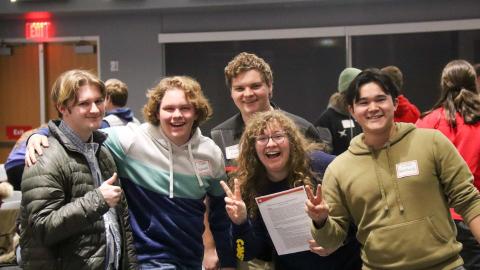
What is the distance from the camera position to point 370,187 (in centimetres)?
222

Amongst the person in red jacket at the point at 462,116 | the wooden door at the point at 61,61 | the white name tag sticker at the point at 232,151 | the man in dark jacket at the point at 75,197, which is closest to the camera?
the man in dark jacket at the point at 75,197

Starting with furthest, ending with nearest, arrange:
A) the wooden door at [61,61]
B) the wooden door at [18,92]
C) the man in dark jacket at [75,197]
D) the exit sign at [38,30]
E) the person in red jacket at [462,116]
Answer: the wooden door at [18,92], the wooden door at [61,61], the exit sign at [38,30], the person in red jacket at [462,116], the man in dark jacket at [75,197]

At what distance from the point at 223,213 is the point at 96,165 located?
2.40 ft

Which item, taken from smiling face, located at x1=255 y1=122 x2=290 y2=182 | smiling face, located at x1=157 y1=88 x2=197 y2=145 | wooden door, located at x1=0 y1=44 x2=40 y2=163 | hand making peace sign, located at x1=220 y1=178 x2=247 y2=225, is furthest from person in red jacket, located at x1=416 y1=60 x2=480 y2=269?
wooden door, located at x1=0 y1=44 x2=40 y2=163

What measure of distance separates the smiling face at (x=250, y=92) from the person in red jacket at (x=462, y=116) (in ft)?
3.83

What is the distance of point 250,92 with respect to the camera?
111 inches

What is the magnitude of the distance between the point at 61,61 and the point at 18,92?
2.50 ft

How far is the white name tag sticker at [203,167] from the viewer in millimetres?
2594

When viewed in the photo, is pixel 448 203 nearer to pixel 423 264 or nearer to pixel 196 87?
pixel 423 264

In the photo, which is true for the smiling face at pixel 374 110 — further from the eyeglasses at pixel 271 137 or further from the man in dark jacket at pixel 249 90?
the man in dark jacket at pixel 249 90

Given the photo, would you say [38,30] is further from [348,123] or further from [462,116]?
[462,116]

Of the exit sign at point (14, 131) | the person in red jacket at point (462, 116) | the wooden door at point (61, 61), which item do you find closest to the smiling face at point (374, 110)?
the person in red jacket at point (462, 116)

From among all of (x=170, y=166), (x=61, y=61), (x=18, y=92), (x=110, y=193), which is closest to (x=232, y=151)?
(x=170, y=166)

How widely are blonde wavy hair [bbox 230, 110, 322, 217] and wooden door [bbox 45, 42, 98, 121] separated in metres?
5.55
